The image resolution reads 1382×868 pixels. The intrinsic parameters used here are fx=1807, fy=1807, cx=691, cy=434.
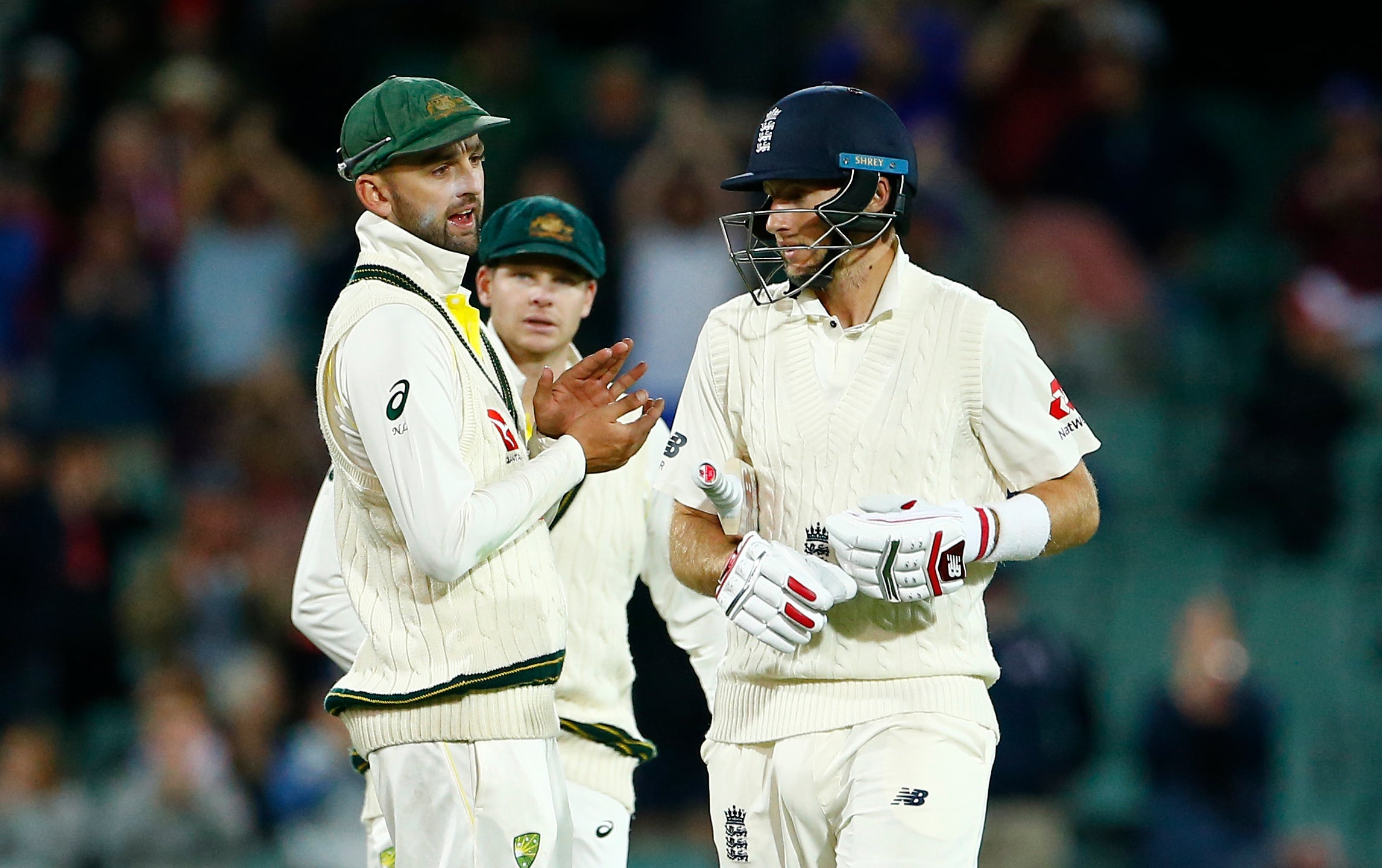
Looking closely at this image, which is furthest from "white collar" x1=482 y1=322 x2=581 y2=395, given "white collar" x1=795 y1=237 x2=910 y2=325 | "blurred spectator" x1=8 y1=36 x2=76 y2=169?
"blurred spectator" x1=8 y1=36 x2=76 y2=169

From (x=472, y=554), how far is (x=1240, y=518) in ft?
24.9

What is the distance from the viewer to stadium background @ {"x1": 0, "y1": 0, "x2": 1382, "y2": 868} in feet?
31.0

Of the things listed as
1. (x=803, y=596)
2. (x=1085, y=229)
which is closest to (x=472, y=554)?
(x=803, y=596)

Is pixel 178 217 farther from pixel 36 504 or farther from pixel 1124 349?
pixel 1124 349

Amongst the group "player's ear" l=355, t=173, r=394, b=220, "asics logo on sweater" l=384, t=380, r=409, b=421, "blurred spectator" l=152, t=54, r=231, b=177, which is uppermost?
"blurred spectator" l=152, t=54, r=231, b=177

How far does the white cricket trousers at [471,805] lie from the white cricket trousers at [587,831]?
3.19 ft

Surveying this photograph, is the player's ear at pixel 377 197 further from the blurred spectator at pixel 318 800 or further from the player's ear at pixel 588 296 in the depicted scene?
the blurred spectator at pixel 318 800

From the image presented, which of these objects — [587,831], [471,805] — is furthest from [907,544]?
[587,831]

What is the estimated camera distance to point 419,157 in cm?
441

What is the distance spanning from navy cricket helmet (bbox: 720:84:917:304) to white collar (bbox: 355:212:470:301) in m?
0.71

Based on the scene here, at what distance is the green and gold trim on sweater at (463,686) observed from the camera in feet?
13.6

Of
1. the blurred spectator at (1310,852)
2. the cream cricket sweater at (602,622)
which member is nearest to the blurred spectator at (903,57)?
the blurred spectator at (1310,852)

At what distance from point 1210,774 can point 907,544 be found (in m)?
5.76

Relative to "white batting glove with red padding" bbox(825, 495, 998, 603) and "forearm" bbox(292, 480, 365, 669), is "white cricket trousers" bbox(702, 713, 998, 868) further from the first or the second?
"forearm" bbox(292, 480, 365, 669)
